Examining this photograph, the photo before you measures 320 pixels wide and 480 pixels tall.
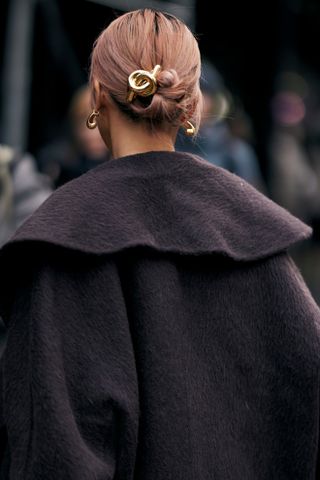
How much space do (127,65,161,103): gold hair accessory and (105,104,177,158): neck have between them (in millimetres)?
103

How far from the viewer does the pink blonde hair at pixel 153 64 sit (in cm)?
243

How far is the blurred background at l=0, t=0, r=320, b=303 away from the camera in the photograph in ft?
20.4

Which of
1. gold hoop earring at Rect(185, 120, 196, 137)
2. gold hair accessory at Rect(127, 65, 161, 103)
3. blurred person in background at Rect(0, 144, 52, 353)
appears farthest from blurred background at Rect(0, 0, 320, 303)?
gold hair accessory at Rect(127, 65, 161, 103)

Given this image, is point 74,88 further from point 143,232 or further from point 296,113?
point 143,232

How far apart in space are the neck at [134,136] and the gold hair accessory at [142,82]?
103 millimetres

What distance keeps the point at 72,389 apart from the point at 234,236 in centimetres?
48

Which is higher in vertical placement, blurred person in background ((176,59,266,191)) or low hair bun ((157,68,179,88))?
blurred person in background ((176,59,266,191))

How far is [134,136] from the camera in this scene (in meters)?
2.50

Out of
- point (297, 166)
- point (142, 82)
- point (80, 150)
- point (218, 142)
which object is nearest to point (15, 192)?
point (80, 150)

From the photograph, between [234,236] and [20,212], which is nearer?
[234,236]

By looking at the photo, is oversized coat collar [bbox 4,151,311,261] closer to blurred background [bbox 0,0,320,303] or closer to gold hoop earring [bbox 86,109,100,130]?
gold hoop earring [bbox 86,109,100,130]

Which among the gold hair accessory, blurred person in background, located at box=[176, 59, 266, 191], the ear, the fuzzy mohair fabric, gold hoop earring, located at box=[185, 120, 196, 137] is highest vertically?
blurred person in background, located at box=[176, 59, 266, 191]

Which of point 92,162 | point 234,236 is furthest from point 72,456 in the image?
point 92,162

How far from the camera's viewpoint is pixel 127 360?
235 centimetres
